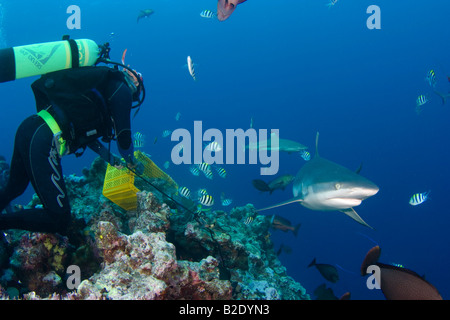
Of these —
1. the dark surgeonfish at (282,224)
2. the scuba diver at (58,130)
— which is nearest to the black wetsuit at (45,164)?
the scuba diver at (58,130)

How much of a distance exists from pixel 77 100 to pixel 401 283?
3787mm

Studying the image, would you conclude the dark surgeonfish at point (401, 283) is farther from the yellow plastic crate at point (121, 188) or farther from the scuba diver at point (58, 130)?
the yellow plastic crate at point (121, 188)

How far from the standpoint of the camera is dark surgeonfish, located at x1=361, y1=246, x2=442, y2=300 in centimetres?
192

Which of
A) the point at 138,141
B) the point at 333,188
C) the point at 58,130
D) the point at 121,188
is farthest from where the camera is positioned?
the point at 138,141

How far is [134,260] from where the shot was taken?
2.47m

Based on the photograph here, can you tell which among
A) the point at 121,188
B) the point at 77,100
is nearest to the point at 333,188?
the point at 121,188

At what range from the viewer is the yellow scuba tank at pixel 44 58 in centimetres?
278

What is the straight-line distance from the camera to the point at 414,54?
88.6 m

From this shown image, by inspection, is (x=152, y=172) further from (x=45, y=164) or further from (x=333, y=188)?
(x=333, y=188)

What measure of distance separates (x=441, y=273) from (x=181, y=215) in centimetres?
5972

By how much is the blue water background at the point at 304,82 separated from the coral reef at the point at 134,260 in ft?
155

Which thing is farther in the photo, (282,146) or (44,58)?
(282,146)
